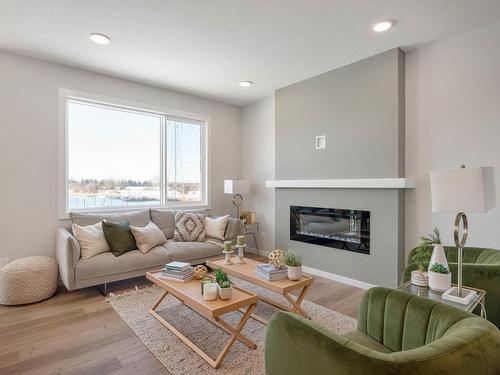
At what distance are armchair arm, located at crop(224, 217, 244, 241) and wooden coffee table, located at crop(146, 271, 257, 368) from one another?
1649 mm

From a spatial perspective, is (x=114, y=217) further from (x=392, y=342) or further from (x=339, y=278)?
(x=392, y=342)

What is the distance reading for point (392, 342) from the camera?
1.39 metres

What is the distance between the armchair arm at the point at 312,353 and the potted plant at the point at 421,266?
106 centimetres

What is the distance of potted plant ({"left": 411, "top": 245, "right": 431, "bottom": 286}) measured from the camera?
70.8 inches

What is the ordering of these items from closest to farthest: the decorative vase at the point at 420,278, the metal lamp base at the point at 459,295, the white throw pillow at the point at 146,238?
the metal lamp base at the point at 459,295 → the decorative vase at the point at 420,278 → the white throw pillow at the point at 146,238

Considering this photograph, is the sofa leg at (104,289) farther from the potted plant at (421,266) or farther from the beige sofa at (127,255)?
the potted plant at (421,266)

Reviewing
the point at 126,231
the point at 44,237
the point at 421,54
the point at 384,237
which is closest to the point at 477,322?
the point at 384,237

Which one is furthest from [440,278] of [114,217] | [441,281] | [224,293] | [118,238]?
[114,217]

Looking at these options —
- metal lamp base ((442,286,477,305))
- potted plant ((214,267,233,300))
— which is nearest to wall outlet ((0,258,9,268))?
potted plant ((214,267,233,300))

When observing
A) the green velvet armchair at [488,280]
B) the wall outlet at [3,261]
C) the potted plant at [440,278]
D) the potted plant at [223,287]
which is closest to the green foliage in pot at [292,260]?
the potted plant at [223,287]

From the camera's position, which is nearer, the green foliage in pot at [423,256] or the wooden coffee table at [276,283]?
the green foliage in pot at [423,256]

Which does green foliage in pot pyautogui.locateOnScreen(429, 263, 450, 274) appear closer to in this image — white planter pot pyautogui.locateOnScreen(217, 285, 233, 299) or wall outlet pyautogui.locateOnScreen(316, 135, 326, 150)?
white planter pot pyautogui.locateOnScreen(217, 285, 233, 299)

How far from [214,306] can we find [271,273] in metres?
0.62

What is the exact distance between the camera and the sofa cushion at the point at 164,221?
→ 4.00 m
